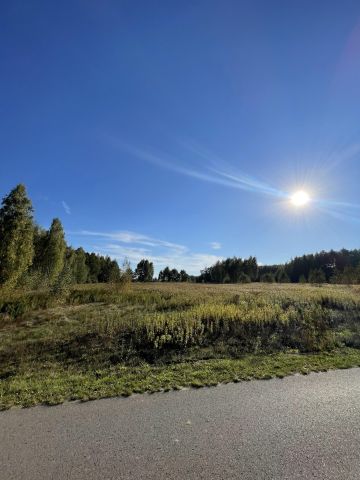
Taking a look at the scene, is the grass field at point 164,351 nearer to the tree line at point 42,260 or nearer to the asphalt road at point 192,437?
the asphalt road at point 192,437

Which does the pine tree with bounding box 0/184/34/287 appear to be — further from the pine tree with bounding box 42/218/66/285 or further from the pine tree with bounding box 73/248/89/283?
the pine tree with bounding box 73/248/89/283

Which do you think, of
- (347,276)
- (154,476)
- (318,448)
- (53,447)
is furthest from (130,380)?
(347,276)

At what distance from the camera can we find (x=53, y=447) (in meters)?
4.15

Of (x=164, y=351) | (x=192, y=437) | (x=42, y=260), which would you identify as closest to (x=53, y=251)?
(x=42, y=260)

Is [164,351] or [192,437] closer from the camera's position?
[192,437]

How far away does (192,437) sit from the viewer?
4395mm

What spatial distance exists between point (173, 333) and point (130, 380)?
398cm

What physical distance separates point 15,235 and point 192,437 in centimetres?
2301

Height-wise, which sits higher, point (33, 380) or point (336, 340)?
point (336, 340)

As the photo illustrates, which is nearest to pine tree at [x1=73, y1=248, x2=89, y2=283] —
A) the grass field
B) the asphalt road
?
the grass field

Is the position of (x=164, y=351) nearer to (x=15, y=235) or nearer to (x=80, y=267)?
(x=15, y=235)

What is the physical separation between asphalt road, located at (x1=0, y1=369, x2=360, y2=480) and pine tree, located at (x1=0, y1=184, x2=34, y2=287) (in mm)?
19888

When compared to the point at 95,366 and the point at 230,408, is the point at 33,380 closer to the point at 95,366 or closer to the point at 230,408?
the point at 95,366

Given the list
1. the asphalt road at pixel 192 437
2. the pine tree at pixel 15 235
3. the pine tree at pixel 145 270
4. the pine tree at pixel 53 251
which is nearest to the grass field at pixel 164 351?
the asphalt road at pixel 192 437
